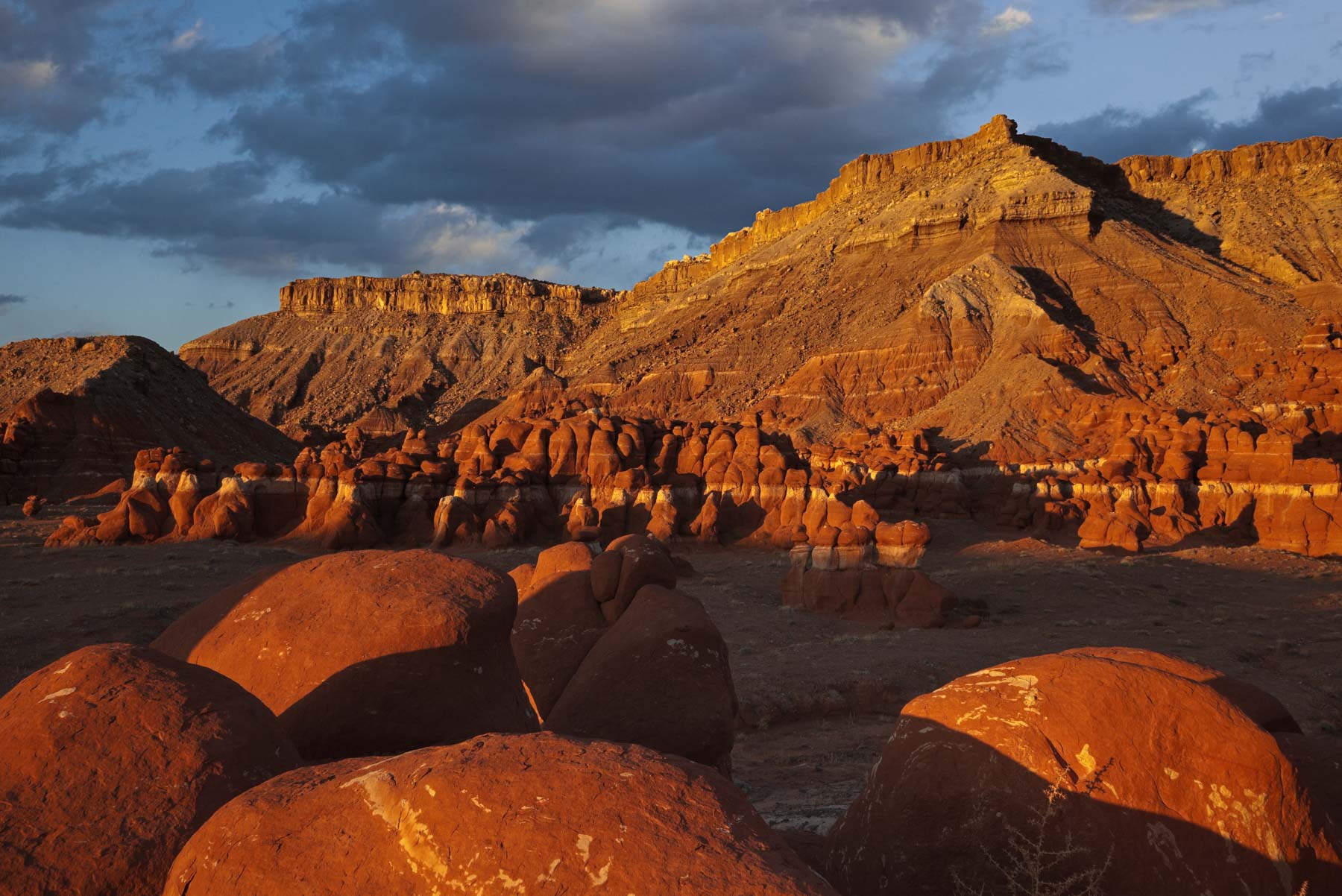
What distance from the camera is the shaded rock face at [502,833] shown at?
2850mm

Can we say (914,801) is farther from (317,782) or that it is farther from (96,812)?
(96,812)

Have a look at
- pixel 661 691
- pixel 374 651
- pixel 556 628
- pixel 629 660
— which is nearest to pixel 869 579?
pixel 556 628

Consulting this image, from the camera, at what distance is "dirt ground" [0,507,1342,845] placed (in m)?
13.0

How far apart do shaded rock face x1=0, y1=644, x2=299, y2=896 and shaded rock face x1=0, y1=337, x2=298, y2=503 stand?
51.6 m

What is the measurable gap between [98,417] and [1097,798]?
6082 cm

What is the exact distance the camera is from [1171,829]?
4.24 m

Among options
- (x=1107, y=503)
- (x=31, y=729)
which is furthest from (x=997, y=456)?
(x=31, y=729)

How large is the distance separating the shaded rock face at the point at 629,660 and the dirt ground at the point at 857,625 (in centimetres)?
121

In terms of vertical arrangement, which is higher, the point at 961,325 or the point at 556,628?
the point at 961,325

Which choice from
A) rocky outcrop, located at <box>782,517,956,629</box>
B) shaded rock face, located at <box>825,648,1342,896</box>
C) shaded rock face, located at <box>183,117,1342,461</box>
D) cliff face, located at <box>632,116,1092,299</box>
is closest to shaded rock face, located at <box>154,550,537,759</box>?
shaded rock face, located at <box>825,648,1342,896</box>

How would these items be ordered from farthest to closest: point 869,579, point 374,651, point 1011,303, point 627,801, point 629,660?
1. point 1011,303
2. point 869,579
3. point 629,660
4. point 374,651
5. point 627,801

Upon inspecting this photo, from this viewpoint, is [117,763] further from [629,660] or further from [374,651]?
[629,660]

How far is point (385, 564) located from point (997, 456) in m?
48.4

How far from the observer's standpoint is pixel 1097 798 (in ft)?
14.2
